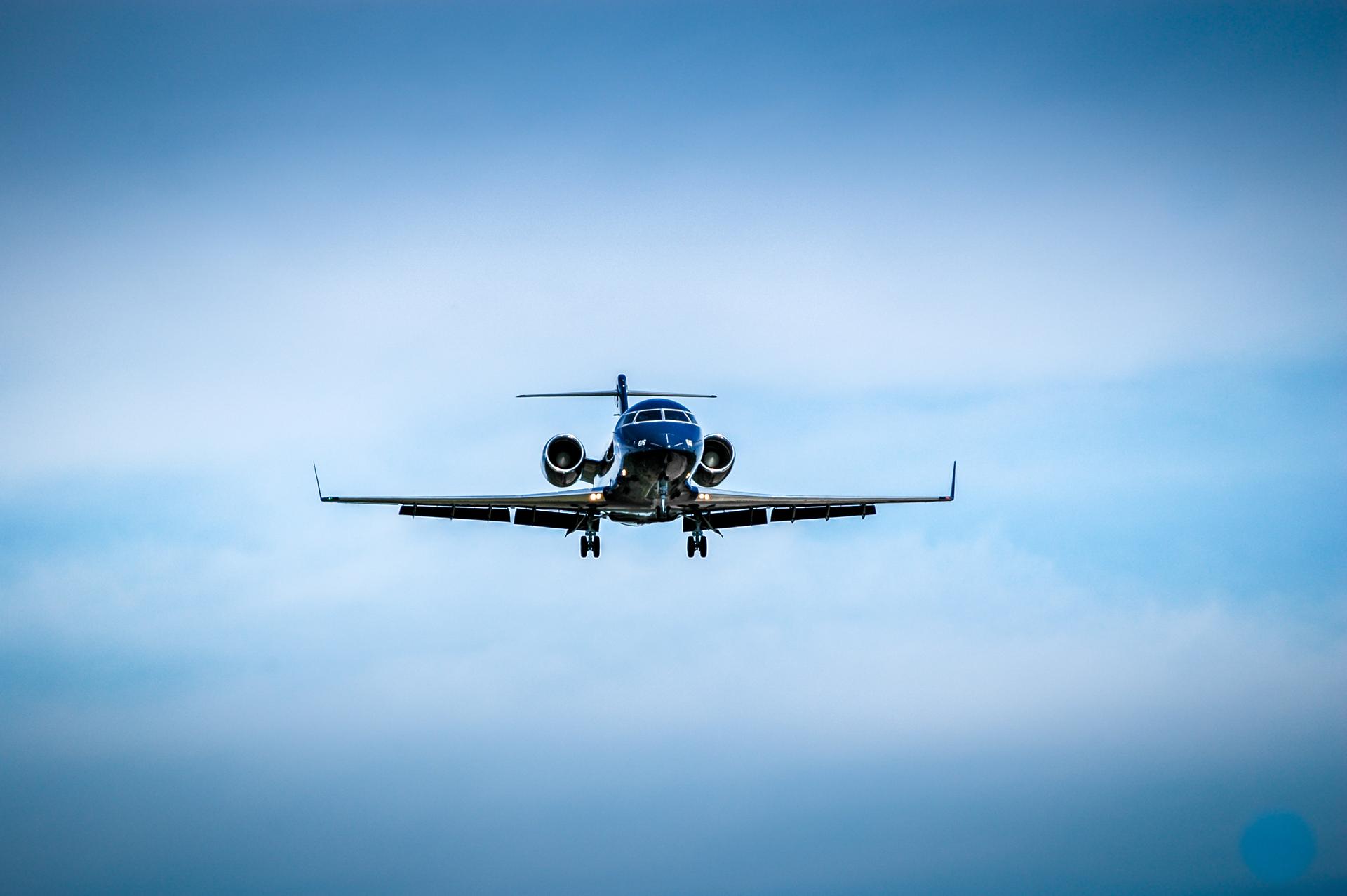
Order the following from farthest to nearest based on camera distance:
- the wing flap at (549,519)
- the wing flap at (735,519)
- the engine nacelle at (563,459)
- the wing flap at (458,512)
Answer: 1. the wing flap at (735,519)
2. the wing flap at (549,519)
3. the wing flap at (458,512)
4. the engine nacelle at (563,459)

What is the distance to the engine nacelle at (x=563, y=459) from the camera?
37.8m

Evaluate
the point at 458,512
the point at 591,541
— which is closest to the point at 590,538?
the point at 591,541

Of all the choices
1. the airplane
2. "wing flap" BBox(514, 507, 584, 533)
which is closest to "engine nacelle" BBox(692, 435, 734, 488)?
the airplane

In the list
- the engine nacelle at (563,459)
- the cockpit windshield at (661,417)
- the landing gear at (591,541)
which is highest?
the cockpit windshield at (661,417)

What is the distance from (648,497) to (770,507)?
6352 millimetres

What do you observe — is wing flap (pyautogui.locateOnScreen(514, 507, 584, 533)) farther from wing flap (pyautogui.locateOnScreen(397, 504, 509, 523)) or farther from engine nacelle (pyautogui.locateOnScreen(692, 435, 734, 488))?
engine nacelle (pyautogui.locateOnScreen(692, 435, 734, 488))

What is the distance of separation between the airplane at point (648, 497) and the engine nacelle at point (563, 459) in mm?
21

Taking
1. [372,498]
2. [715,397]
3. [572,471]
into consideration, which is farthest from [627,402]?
[372,498]

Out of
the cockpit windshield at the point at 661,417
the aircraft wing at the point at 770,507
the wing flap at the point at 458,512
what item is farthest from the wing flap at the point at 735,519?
the cockpit windshield at the point at 661,417

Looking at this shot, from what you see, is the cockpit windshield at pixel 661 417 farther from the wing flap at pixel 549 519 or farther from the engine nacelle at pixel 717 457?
the wing flap at pixel 549 519

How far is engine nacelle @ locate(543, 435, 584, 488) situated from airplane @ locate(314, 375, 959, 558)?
0.8 inches

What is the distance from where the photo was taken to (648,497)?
36000 mm

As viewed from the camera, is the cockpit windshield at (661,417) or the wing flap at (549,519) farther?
the wing flap at (549,519)

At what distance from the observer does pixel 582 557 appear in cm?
3956
